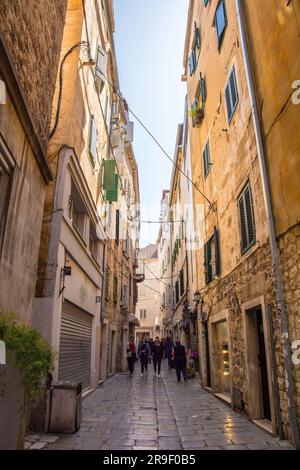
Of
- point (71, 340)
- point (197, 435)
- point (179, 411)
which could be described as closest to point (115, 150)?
point (71, 340)

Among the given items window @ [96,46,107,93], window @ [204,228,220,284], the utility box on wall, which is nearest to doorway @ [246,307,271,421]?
window @ [204,228,220,284]

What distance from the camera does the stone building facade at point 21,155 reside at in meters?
4.79

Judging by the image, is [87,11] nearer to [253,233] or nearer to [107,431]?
[253,233]

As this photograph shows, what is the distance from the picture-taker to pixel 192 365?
15758 millimetres

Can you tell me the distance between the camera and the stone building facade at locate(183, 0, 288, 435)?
23.4 ft

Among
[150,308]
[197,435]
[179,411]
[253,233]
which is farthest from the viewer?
[150,308]

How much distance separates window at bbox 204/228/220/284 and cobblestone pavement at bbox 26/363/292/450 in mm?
3590

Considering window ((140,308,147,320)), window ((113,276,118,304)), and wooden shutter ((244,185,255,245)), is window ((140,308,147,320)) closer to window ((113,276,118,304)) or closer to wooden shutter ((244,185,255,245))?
window ((113,276,118,304))

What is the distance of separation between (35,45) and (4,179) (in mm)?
2778

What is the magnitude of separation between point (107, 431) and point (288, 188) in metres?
5.15

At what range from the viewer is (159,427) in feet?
22.0

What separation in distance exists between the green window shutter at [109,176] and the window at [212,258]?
4.05m

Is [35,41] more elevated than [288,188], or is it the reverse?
[35,41]

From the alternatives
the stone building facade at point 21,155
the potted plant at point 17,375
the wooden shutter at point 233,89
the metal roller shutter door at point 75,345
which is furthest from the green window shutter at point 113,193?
the potted plant at point 17,375
